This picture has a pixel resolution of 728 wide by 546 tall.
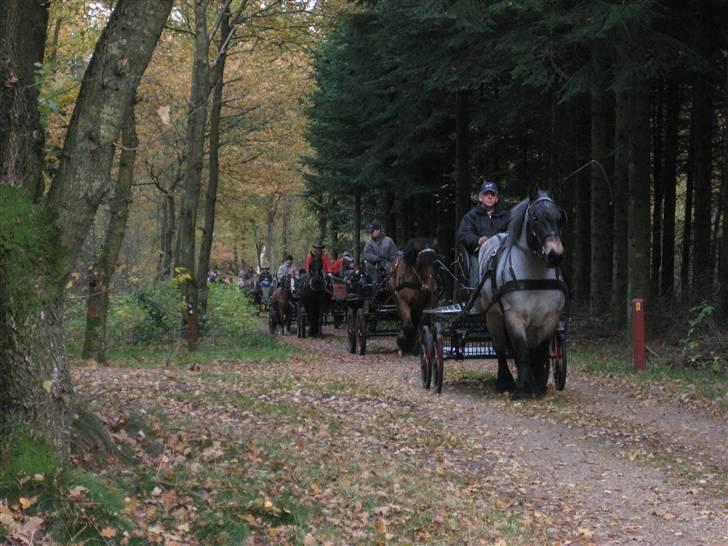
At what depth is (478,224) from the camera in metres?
12.9

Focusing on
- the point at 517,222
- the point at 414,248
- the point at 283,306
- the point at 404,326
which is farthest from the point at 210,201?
the point at 517,222

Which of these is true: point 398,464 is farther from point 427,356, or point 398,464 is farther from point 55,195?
point 427,356

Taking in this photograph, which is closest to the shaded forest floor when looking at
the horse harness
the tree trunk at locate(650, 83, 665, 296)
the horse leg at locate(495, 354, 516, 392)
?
the horse leg at locate(495, 354, 516, 392)

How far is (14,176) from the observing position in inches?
210

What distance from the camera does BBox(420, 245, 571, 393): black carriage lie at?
39.4ft

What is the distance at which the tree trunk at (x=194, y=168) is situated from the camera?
1731cm

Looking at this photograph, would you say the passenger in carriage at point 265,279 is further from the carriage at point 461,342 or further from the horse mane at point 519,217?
the horse mane at point 519,217

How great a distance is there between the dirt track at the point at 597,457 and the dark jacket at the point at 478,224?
2.12 meters

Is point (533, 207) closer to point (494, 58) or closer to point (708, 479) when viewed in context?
point (708, 479)

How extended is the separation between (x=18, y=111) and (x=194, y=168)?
499 inches

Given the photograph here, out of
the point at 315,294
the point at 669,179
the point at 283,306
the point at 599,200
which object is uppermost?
the point at 669,179

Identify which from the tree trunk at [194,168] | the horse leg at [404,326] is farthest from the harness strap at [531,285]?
the tree trunk at [194,168]

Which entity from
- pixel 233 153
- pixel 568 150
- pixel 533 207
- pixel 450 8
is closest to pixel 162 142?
pixel 233 153

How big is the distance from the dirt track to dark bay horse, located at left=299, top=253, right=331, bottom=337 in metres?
10.6
